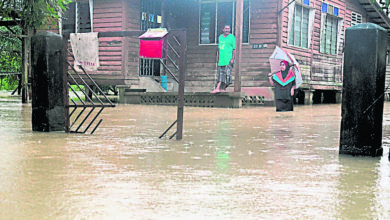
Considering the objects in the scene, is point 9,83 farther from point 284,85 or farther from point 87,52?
point 87,52

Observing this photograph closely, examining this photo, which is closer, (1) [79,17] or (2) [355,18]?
(1) [79,17]

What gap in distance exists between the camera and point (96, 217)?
3172 mm

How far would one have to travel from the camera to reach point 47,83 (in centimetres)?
834

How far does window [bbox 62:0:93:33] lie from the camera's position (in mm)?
20172

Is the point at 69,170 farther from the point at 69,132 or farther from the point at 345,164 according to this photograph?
the point at 69,132

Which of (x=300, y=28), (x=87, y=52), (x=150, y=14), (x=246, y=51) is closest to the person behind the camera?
(x=87, y=52)

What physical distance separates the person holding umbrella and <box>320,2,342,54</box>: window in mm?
7561

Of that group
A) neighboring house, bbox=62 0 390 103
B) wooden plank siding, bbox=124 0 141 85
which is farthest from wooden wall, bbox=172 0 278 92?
wooden plank siding, bbox=124 0 141 85

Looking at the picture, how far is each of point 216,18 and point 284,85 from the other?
589cm

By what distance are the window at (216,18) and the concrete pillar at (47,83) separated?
11.6 metres

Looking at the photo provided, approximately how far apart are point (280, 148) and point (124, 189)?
3.10 meters

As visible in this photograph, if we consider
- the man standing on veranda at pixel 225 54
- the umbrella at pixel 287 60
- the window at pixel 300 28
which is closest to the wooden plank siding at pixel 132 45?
the man standing on veranda at pixel 225 54

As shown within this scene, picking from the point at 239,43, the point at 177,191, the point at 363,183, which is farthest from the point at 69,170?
the point at 239,43

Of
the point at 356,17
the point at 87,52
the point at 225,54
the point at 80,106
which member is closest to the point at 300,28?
the point at 225,54
